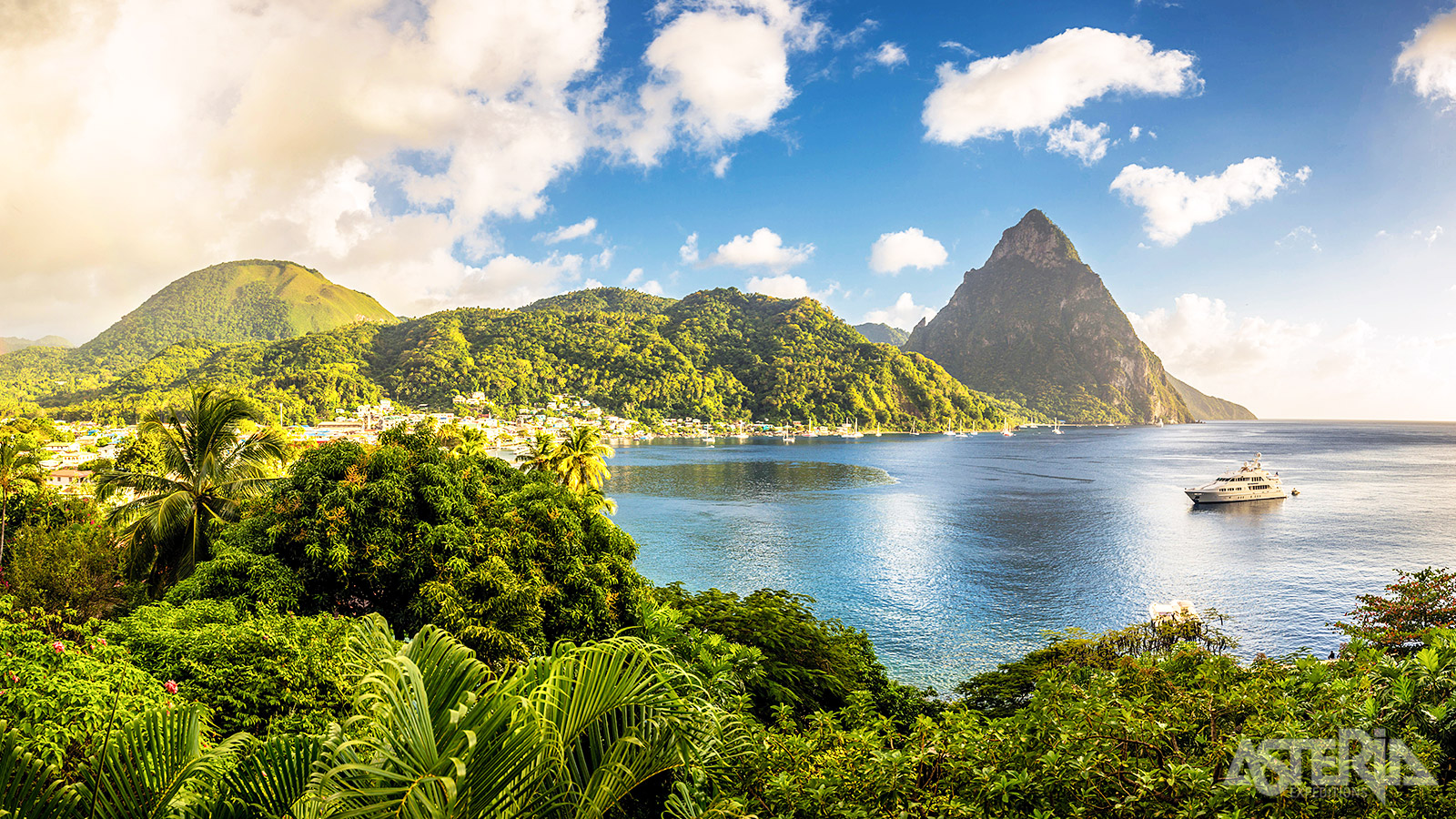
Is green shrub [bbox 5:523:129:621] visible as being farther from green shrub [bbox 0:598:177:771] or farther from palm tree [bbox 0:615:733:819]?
palm tree [bbox 0:615:733:819]

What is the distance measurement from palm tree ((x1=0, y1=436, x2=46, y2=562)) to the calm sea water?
61.0ft

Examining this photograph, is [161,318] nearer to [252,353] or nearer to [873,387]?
[252,353]

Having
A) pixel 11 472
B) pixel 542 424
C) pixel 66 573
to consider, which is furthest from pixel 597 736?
pixel 542 424

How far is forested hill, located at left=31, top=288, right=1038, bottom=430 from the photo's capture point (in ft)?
370

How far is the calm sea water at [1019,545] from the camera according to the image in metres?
20.7

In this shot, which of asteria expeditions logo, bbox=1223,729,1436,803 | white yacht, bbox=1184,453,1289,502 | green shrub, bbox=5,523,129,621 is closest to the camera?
asteria expeditions logo, bbox=1223,729,1436,803

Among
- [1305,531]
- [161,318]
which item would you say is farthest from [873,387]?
[161,318]

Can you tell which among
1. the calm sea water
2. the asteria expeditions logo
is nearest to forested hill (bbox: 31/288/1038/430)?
the calm sea water

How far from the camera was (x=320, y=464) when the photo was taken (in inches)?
433

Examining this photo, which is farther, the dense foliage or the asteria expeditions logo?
the dense foliage

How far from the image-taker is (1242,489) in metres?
42.5

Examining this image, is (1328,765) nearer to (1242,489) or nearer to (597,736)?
(597,736)

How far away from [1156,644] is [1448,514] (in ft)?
125

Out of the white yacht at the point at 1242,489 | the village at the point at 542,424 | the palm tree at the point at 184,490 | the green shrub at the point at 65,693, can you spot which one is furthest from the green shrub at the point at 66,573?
the village at the point at 542,424
